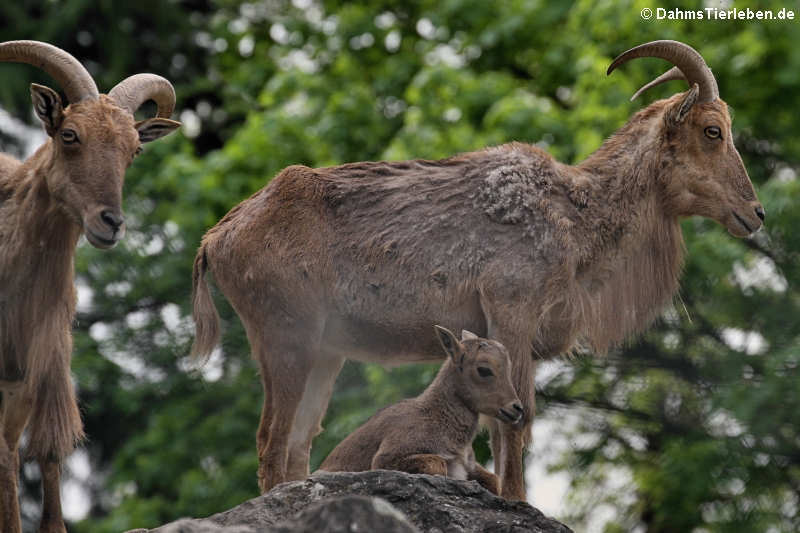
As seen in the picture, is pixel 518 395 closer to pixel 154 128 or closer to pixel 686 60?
pixel 686 60

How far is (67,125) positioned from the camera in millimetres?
8305

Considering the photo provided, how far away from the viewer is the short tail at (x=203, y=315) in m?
8.80

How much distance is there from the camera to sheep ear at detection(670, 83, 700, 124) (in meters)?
8.96

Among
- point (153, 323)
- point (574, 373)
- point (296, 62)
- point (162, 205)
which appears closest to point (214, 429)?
point (153, 323)

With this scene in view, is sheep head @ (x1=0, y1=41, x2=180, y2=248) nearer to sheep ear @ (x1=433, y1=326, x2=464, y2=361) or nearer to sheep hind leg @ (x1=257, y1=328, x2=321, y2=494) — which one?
sheep hind leg @ (x1=257, y1=328, x2=321, y2=494)

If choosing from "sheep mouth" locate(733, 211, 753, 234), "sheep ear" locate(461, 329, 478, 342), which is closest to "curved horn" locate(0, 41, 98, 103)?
"sheep ear" locate(461, 329, 478, 342)

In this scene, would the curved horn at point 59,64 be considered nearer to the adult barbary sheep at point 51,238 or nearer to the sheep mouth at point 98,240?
the adult barbary sheep at point 51,238

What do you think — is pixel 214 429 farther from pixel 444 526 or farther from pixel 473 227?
pixel 444 526

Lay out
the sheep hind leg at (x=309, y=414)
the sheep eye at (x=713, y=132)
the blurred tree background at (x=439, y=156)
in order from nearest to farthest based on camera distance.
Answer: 1. the sheep hind leg at (x=309, y=414)
2. the sheep eye at (x=713, y=132)
3. the blurred tree background at (x=439, y=156)

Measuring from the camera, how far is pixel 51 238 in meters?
8.66

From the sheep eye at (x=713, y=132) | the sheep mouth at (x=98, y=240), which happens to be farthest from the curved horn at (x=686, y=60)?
the sheep mouth at (x=98, y=240)

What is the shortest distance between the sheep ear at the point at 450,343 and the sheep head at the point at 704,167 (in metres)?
1.87

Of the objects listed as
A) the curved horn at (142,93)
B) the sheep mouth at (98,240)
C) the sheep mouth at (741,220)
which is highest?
the curved horn at (142,93)

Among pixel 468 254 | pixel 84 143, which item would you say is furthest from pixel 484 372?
pixel 84 143
